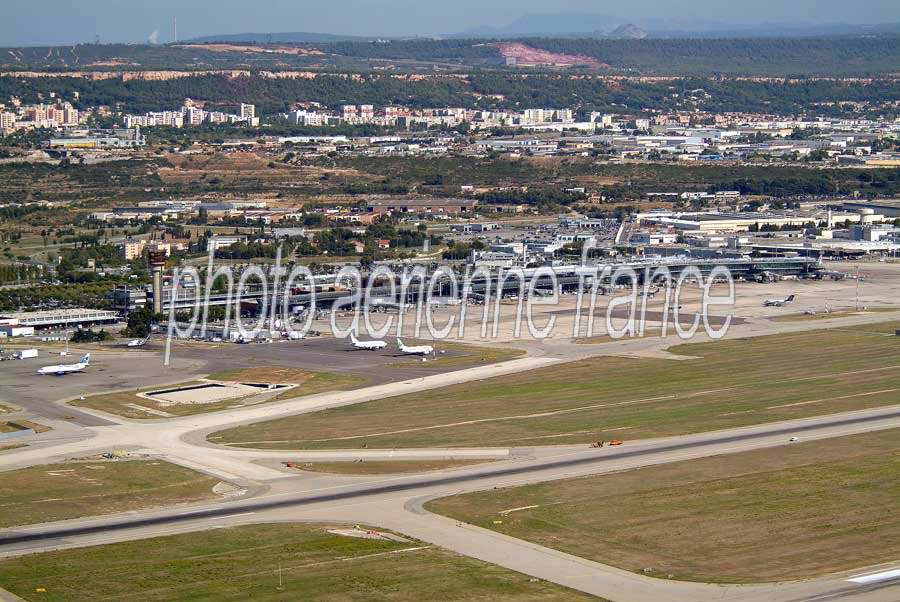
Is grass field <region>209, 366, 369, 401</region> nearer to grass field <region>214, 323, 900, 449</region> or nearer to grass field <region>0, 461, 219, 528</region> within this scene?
grass field <region>214, 323, 900, 449</region>

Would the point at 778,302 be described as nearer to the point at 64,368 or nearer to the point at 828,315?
the point at 828,315

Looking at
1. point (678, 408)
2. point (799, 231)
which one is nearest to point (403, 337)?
point (678, 408)

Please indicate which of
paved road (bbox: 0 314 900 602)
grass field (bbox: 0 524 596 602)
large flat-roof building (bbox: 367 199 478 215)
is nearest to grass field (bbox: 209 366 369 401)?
paved road (bbox: 0 314 900 602)

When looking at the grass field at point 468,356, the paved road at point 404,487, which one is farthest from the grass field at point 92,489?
the grass field at point 468,356

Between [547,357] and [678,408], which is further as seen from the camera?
[547,357]

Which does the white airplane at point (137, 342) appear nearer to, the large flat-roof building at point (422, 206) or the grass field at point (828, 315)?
the grass field at point (828, 315)

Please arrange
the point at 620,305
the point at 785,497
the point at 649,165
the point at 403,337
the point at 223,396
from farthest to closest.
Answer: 1. the point at 649,165
2. the point at 620,305
3. the point at 403,337
4. the point at 223,396
5. the point at 785,497

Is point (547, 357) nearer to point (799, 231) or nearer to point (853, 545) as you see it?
point (853, 545)
